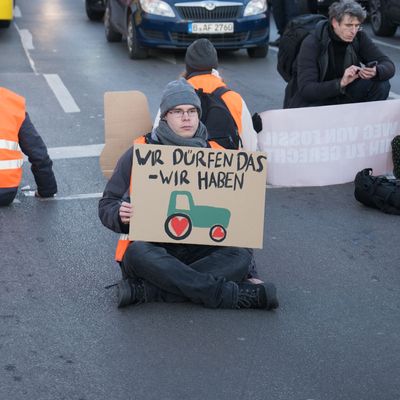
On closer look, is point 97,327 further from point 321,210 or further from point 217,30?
point 217,30

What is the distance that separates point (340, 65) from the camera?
29.5 ft

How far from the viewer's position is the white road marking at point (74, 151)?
9.42m

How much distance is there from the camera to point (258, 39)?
1553 centimetres

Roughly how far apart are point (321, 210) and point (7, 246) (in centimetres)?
233

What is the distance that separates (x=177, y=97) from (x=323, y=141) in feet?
9.98

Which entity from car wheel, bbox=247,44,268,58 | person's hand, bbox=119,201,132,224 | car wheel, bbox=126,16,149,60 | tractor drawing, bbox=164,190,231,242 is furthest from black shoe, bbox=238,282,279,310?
car wheel, bbox=247,44,268,58

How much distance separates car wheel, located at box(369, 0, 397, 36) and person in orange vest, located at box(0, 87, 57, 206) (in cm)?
1097

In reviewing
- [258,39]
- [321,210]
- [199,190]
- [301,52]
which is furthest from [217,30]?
[199,190]

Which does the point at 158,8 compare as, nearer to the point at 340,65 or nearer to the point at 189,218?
the point at 340,65

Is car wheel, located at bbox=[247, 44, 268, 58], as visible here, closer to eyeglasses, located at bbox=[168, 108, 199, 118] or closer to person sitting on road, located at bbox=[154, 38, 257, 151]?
person sitting on road, located at bbox=[154, 38, 257, 151]

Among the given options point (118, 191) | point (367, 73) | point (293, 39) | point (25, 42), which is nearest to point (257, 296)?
point (118, 191)

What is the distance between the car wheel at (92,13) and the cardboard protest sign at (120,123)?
13.3 meters

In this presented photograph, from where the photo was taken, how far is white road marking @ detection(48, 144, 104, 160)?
942 cm

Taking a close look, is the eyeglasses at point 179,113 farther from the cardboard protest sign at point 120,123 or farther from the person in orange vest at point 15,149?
the person in orange vest at point 15,149
